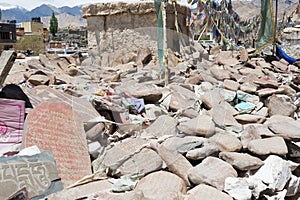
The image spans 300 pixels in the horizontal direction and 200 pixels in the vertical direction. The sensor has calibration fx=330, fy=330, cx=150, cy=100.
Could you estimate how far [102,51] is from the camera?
790 cm

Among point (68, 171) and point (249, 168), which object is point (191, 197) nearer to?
point (249, 168)

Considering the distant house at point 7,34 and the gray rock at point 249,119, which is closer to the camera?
the gray rock at point 249,119

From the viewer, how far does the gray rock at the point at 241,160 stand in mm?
3000

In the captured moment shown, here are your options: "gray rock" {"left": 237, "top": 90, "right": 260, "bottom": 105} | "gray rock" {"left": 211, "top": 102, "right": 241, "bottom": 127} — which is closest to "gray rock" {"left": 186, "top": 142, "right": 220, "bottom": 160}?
"gray rock" {"left": 211, "top": 102, "right": 241, "bottom": 127}

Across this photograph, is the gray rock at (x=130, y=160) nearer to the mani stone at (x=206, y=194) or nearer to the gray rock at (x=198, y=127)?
the mani stone at (x=206, y=194)

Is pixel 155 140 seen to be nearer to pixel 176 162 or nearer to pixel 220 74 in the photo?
pixel 176 162

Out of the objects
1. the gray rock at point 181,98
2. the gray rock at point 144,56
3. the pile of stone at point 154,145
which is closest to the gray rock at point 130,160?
the pile of stone at point 154,145

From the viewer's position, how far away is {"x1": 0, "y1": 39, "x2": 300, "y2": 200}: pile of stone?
2633 millimetres

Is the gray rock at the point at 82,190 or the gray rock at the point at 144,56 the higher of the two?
the gray rock at the point at 144,56

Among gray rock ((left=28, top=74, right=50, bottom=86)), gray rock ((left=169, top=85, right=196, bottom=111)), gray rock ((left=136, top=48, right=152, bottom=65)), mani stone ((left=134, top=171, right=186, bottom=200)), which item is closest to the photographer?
mani stone ((left=134, top=171, right=186, bottom=200))

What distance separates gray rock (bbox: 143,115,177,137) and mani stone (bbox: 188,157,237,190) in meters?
0.79

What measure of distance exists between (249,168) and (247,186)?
0.35m

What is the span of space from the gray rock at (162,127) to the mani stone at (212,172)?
2.59 ft

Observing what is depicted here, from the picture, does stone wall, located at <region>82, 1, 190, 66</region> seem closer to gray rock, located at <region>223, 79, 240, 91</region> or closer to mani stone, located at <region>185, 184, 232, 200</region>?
gray rock, located at <region>223, 79, 240, 91</region>
